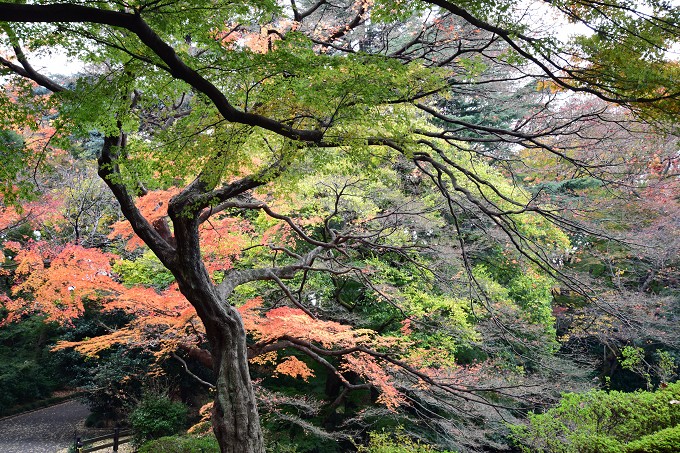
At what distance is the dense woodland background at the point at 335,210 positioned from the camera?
11.5 feet

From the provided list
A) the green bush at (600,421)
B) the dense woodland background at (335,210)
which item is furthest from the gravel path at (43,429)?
the green bush at (600,421)

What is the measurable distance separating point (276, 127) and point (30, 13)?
166 centimetres

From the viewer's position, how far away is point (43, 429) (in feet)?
43.7

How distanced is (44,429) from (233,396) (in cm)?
1176

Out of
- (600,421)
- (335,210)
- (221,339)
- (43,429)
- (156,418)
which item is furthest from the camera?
(43,429)

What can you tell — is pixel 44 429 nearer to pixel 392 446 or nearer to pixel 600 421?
pixel 392 446

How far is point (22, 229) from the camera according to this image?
14195mm

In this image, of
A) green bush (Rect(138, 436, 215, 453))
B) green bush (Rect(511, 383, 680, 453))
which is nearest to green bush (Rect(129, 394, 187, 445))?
green bush (Rect(138, 436, 215, 453))

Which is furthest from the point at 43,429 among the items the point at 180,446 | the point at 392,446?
the point at 392,446

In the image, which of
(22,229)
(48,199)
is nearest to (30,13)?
(48,199)

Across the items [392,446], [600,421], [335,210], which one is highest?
[335,210]

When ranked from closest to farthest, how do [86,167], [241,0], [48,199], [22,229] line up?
[241,0] < [48,199] < [86,167] < [22,229]

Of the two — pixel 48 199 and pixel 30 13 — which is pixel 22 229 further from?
pixel 30 13

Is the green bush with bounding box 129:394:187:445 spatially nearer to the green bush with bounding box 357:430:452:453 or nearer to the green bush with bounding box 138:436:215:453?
the green bush with bounding box 138:436:215:453
